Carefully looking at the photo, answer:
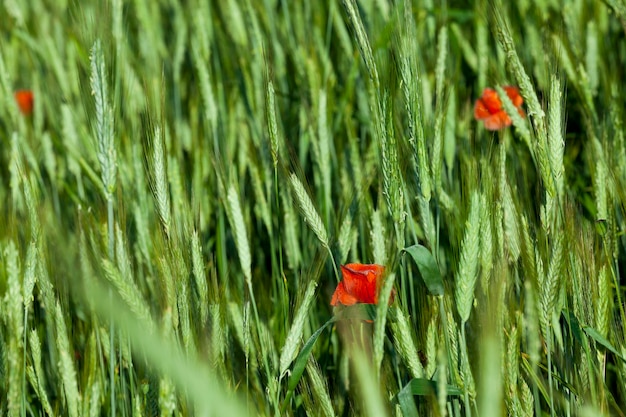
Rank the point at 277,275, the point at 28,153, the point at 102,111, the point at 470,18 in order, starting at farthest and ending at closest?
1. the point at 470,18
2. the point at 28,153
3. the point at 277,275
4. the point at 102,111

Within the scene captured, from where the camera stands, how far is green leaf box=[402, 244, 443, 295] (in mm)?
823

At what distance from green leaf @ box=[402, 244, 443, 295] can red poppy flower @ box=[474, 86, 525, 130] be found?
497mm

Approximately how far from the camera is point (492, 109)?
1.34 meters

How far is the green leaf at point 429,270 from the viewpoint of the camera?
82 cm

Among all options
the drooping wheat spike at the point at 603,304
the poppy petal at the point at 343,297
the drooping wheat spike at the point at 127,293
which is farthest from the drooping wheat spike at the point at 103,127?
the drooping wheat spike at the point at 603,304

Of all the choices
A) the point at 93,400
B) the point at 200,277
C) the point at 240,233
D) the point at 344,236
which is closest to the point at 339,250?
the point at 344,236

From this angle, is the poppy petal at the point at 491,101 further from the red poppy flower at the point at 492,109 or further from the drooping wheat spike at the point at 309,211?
the drooping wheat spike at the point at 309,211

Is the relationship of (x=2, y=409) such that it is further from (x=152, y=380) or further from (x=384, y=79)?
(x=384, y=79)

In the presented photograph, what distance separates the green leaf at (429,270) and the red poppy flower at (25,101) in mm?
1083

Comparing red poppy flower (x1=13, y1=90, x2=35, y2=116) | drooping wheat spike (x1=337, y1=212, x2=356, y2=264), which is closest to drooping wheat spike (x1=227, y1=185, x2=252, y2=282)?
drooping wheat spike (x1=337, y1=212, x2=356, y2=264)

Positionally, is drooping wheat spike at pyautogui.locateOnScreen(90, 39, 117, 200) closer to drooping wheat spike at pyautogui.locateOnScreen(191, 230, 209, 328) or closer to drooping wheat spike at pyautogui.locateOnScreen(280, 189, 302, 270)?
drooping wheat spike at pyautogui.locateOnScreen(191, 230, 209, 328)

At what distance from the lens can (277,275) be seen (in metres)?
1.21

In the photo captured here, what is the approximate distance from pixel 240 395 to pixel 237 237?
183 mm

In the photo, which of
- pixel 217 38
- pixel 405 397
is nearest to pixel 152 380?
pixel 405 397
